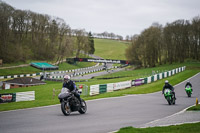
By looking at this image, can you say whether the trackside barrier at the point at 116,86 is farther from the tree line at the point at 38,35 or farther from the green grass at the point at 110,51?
the green grass at the point at 110,51

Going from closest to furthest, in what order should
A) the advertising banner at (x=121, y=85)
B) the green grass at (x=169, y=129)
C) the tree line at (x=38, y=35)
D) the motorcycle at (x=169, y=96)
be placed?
the green grass at (x=169, y=129)
the motorcycle at (x=169, y=96)
the advertising banner at (x=121, y=85)
the tree line at (x=38, y=35)

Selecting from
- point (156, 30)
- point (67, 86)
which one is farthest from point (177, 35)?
point (67, 86)

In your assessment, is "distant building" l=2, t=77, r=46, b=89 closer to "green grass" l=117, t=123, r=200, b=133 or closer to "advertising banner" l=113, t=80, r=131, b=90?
"advertising banner" l=113, t=80, r=131, b=90

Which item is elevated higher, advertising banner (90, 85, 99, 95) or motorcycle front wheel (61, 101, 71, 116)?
motorcycle front wheel (61, 101, 71, 116)

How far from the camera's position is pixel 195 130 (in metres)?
8.35

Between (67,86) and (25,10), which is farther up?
(25,10)

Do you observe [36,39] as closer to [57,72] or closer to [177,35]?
[57,72]

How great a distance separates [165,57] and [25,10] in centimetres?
5136

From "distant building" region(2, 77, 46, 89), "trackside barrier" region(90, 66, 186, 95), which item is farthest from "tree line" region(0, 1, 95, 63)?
"trackside barrier" region(90, 66, 186, 95)

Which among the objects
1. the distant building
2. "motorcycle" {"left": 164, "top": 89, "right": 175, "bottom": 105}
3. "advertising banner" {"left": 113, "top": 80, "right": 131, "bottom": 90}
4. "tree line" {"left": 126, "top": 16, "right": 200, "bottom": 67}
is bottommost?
the distant building

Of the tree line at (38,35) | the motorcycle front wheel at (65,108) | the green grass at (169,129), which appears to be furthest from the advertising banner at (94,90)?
the tree line at (38,35)

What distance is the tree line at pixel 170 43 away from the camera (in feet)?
271

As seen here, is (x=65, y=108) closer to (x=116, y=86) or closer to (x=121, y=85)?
(x=116, y=86)

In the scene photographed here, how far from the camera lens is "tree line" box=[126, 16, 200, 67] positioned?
8256cm
